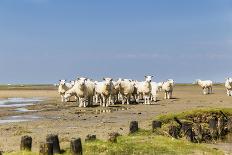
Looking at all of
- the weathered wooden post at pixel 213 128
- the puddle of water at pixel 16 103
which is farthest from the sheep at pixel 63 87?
the weathered wooden post at pixel 213 128

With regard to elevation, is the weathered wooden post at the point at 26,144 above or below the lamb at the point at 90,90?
Answer: below

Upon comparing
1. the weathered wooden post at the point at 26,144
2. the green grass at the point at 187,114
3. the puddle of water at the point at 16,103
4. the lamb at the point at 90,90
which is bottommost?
the weathered wooden post at the point at 26,144

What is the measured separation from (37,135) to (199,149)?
25.2 ft

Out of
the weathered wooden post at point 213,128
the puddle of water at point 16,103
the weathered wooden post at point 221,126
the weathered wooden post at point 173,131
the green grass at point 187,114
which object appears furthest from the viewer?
the puddle of water at point 16,103

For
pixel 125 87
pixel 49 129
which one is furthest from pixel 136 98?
pixel 49 129

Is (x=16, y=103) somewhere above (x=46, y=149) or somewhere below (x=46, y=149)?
above

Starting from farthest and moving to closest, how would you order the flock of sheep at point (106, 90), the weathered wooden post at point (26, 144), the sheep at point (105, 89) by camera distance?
the flock of sheep at point (106, 90)
the sheep at point (105, 89)
the weathered wooden post at point (26, 144)

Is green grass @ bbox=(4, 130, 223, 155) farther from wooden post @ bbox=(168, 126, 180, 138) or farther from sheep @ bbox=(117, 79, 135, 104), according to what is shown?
sheep @ bbox=(117, 79, 135, 104)

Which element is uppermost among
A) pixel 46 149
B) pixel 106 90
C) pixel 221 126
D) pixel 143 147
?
pixel 106 90

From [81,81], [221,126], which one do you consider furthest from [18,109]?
[221,126]

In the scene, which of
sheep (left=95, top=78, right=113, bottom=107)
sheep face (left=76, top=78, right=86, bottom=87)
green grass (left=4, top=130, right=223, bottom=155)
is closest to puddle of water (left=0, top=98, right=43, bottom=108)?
sheep face (left=76, top=78, right=86, bottom=87)

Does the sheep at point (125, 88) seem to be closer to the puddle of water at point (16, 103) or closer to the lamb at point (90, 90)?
the lamb at point (90, 90)

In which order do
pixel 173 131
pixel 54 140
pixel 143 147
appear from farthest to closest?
pixel 173 131 → pixel 143 147 → pixel 54 140

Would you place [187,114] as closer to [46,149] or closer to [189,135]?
[189,135]
